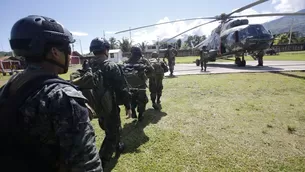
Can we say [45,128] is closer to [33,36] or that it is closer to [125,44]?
[33,36]

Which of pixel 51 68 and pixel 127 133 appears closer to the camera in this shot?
pixel 51 68

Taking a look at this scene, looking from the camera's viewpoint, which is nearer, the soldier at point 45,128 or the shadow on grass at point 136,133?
the soldier at point 45,128

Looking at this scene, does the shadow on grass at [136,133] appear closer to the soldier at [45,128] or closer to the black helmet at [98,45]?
the black helmet at [98,45]

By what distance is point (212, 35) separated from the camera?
19.6m

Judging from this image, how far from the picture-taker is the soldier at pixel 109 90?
3.40 m

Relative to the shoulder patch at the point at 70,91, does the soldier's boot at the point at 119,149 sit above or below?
below

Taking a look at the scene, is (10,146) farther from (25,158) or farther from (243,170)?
(243,170)

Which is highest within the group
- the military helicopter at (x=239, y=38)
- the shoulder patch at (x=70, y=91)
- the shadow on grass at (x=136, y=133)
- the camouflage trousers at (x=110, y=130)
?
the military helicopter at (x=239, y=38)

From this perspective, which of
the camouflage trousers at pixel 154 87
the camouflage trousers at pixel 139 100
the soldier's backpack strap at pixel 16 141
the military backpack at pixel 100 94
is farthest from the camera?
the camouflage trousers at pixel 154 87

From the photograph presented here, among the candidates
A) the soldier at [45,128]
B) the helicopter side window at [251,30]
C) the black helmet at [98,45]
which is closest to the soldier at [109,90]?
the black helmet at [98,45]

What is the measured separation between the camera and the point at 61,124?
1193 millimetres

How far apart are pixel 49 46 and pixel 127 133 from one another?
3.76 metres

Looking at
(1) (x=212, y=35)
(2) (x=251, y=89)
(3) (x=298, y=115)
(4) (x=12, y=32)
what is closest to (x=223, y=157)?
(3) (x=298, y=115)

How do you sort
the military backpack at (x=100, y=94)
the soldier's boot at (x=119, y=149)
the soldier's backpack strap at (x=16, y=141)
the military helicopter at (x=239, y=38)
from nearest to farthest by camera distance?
the soldier's backpack strap at (x=16, y=141) → the military backpack at (x=100, y=94) → the soldier's boot at (x=119, y=149) → the military helicopter at (x=239, y=38)
